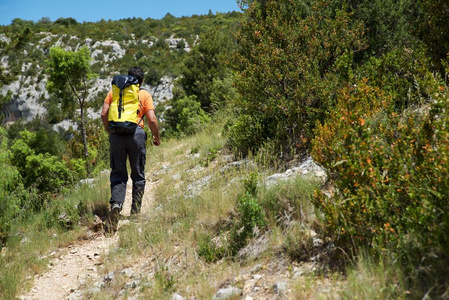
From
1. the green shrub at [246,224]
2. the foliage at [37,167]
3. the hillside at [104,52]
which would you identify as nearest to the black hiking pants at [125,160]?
the green shrub at [246,224]

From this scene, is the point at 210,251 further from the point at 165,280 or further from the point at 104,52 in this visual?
the point at 104,52

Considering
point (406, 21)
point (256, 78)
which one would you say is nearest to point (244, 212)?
point (256, 78)

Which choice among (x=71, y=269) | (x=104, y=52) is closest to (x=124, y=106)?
(x=71, y=269)

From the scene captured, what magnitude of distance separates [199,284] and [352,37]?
4729mm

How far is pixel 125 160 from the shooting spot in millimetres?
5332

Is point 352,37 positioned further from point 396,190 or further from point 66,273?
point 66,273

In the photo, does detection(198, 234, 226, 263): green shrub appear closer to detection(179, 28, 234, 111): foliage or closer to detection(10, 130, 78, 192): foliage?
detection(10, 130, 78, 192): foliage

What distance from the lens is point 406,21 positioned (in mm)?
7504

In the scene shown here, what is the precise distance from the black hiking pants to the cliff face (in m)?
30.7

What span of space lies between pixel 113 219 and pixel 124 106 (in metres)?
1.68

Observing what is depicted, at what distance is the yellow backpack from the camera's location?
5.00 meters

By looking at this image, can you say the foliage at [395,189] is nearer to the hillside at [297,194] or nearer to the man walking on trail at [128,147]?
the hillside at [297,194]

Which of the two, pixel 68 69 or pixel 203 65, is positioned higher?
pixel 203 65

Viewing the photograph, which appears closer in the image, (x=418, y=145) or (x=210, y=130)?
(x=418, y=145)
